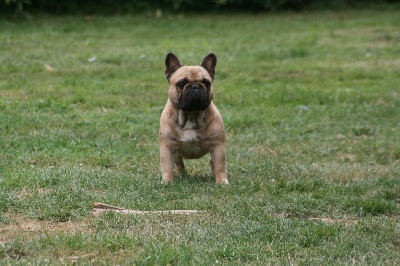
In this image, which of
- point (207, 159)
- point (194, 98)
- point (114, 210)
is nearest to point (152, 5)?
point (207, 159)

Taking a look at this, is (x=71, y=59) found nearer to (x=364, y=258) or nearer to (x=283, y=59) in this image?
(x=283, y=59)

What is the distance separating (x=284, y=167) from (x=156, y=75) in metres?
5.74

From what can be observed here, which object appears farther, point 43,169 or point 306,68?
point 306,68

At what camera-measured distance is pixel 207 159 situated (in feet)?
31.6

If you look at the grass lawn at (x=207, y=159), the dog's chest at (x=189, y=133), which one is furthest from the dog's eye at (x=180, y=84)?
the grass lawn at (x=207, y=159)

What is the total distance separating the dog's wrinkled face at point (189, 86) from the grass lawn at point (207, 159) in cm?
77

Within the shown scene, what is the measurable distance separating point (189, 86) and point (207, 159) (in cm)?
211

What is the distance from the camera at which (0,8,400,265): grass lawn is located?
5703mm

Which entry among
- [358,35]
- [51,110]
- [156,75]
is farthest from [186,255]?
[358,35]

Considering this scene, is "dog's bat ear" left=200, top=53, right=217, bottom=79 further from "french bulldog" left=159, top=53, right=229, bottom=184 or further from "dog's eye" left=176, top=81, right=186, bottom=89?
"dog's eye" left=176, top=81, right=186, bottom=89

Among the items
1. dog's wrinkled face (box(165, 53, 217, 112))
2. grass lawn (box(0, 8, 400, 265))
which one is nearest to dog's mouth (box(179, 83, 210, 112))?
dog's wrinkled face (box(165, 53, 217, 112))

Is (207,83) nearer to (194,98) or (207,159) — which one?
(194,98)

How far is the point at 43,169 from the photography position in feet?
26.3

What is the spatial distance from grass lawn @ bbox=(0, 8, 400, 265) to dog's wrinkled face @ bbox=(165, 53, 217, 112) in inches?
30.2
